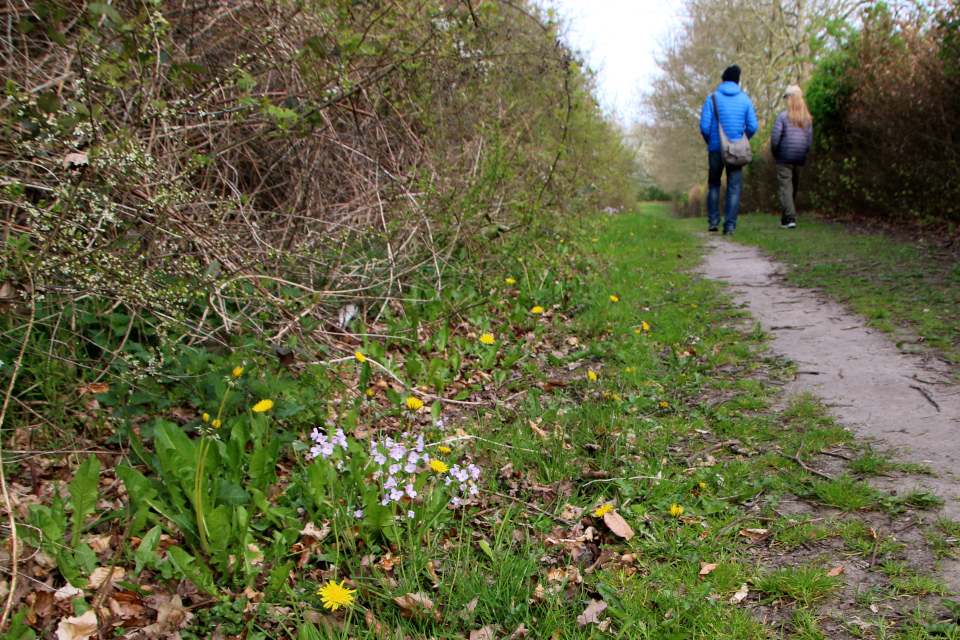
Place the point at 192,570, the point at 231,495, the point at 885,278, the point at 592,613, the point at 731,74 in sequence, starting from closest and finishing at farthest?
the point at 592,613
the point at 192,570
the point at 231,495
the point at 885,278
the point at 731,74

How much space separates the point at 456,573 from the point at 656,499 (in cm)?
85

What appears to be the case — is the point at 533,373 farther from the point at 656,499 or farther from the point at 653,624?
the point at 653,624

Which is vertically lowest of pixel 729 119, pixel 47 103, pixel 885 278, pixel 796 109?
pixel 885 278

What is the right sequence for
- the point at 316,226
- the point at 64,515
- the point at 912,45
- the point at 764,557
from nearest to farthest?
the point at 764,557
the point at 64,515
the point at 316,226
the point at 912,45

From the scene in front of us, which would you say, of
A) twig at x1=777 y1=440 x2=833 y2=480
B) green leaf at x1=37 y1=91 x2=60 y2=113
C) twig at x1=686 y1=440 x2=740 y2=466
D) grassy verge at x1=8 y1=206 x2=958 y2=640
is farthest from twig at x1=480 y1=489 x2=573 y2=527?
green leaf at x1=37 y1=91 x2=60 y2=113

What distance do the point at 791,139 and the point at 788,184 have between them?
0.70 metres

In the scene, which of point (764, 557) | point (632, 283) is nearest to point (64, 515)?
point (764, 557)

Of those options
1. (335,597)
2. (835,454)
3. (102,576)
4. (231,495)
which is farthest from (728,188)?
(102,576)

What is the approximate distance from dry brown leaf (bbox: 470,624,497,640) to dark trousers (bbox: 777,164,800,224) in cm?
980

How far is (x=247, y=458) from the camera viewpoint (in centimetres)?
223

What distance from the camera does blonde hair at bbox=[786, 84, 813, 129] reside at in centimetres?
941

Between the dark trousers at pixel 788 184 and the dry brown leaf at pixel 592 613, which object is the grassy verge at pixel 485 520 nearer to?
the dry brown leaf at pixel 592 613

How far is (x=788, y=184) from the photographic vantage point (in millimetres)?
9570

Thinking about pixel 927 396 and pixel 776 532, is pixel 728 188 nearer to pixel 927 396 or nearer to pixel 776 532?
pixel 927 396
